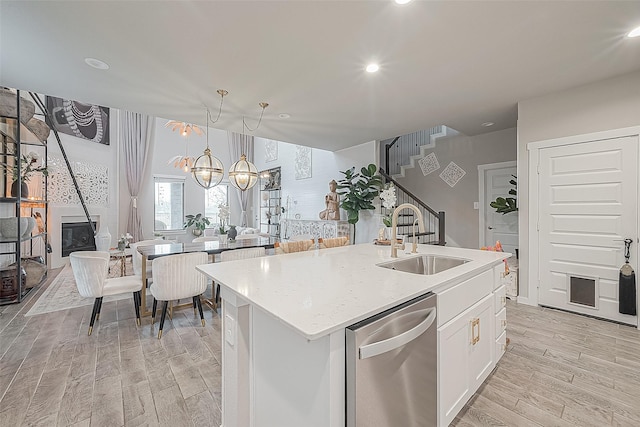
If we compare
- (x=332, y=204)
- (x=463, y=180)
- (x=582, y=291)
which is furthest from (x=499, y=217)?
(x=332, y=204)

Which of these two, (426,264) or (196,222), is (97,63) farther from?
(196,222)

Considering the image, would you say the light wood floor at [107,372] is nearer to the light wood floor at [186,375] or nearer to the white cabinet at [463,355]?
the light wood floor at [186,375]

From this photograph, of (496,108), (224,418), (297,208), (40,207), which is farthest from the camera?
(297,208)

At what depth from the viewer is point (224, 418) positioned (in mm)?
1446

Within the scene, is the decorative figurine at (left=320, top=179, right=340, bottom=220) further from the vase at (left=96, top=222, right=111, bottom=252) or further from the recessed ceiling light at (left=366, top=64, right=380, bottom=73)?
the vase at (left=96, top=222, right=111, bottom=252)

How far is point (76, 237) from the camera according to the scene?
609 centimetres

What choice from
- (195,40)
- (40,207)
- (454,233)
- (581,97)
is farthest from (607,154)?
(40,207)

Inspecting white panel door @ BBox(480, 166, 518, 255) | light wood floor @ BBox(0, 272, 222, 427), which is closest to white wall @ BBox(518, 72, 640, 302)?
white panel door @ BBox(480, 166, 518, 255)

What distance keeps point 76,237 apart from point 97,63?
17.4 ft

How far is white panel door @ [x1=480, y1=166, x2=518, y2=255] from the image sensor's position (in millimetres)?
4973

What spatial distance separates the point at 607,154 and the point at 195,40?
427cm

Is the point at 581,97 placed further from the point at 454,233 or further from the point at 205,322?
the point at 205,322

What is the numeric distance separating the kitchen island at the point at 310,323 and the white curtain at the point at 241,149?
25.0ft

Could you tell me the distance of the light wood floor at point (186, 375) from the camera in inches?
65.1
